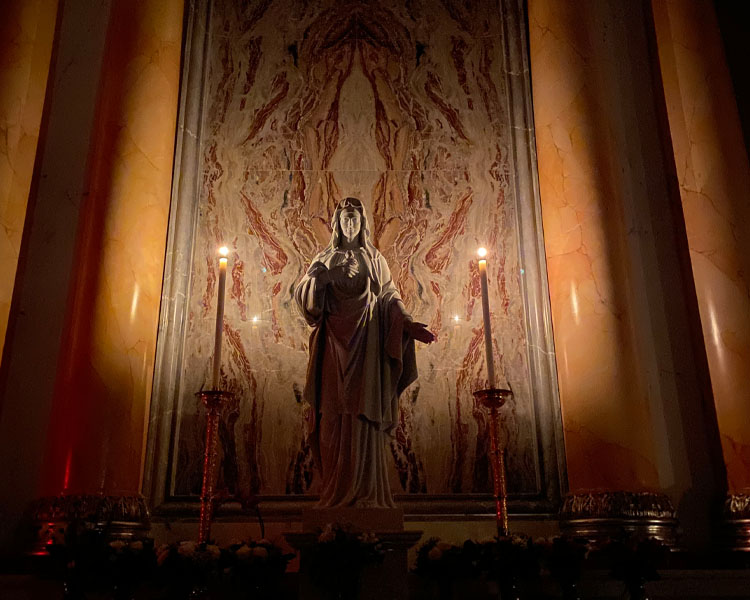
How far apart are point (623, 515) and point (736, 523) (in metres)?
0.65

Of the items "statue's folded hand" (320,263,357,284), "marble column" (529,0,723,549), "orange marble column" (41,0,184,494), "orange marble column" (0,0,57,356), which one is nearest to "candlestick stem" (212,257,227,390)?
"statue's folded hand" (320,263,357,284)

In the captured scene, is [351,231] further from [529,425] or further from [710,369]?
[710,369]

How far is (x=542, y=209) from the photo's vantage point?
540cm

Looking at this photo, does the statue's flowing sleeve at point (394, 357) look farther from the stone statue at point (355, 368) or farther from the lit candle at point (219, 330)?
the lit candle at point (219, 330)

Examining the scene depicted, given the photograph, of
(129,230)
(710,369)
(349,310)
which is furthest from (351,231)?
(710,369)

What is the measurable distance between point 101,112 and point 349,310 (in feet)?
8.04

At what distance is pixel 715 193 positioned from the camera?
498 cm

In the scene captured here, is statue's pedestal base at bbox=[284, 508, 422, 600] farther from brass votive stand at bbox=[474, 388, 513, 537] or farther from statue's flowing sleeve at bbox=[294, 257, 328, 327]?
statue's flowing sleeve at bbox=[294, 257, 328, 327]

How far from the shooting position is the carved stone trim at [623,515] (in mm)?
4297

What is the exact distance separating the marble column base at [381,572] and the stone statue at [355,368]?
29 centimetres

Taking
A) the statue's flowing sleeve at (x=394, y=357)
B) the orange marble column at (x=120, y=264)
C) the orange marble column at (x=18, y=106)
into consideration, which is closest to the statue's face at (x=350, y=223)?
the statue's flowing sleeve at (x=394, y=357)

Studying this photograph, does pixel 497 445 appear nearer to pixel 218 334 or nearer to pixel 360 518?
pixel 360 518

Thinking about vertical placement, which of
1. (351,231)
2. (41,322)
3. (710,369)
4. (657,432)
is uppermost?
(351,231)

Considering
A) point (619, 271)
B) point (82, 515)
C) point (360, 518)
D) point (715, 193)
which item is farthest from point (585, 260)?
point (82, 515)
